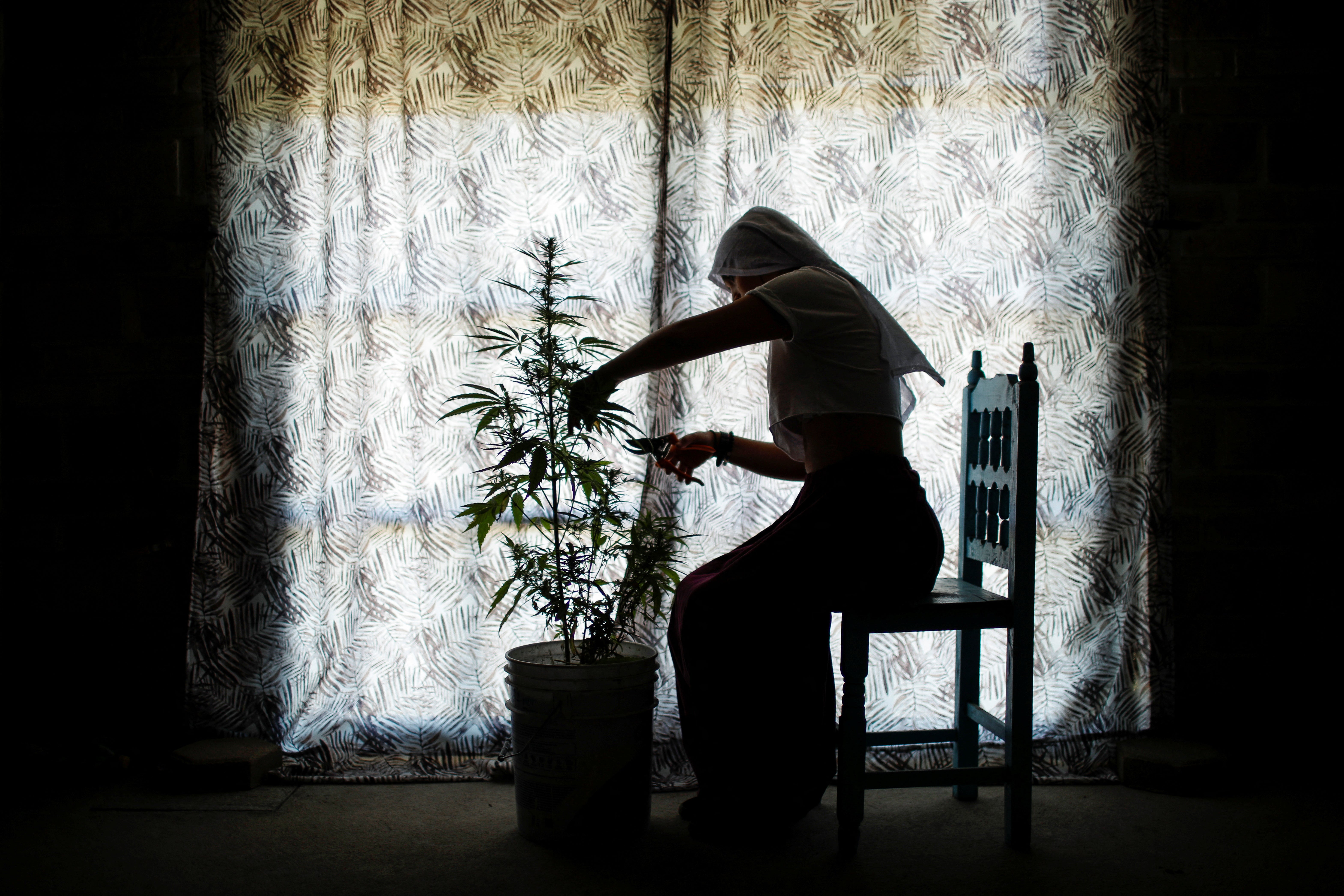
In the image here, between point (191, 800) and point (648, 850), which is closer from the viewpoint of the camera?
point (648, 850)

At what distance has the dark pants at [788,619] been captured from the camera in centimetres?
174

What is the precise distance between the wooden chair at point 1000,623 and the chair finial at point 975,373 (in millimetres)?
86

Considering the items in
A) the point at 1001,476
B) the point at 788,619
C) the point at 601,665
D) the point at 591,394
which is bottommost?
the point at 601,665

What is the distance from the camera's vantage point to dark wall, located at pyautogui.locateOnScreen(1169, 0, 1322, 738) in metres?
2.42

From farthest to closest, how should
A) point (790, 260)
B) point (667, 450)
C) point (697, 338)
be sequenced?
point (667, 450), point (790, 260), point (697, 338)

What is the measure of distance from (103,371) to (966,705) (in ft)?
7.52

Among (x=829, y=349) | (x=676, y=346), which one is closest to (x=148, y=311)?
(x=676, y=346)

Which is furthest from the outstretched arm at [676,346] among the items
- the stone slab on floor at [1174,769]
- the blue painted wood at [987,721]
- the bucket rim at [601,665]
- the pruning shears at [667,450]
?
the stone slab on floor at [1174,769]

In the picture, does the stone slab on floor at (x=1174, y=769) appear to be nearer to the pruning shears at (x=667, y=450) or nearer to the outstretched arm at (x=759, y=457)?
the outstretched arm at (x=759, y=457)

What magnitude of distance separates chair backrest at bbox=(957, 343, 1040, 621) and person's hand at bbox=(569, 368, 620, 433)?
2.54ft

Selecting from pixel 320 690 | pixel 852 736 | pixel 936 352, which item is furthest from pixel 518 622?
pixel 936 352

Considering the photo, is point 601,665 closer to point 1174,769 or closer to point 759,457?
point 759,457

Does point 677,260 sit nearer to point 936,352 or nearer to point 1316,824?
point 936,352

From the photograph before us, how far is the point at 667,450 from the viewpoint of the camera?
6.56ft
